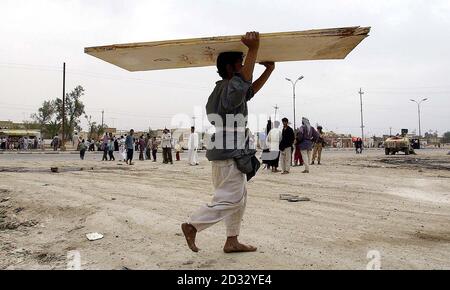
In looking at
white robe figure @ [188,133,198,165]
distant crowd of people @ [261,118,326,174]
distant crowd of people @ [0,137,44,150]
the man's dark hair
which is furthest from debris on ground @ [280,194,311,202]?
distant crowd of people @ [0,137,44,150]

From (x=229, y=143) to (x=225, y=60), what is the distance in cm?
75

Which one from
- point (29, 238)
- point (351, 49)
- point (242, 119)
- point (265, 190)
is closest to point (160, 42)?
point (242, 119)

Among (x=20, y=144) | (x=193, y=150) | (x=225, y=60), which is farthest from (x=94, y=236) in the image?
(x=20, y=144)

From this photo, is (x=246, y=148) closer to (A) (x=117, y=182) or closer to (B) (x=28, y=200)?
(B) (x=28, y=200)

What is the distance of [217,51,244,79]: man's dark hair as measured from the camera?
3549 mm

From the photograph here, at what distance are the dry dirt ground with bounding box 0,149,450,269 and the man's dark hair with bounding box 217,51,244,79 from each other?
161 centimetres

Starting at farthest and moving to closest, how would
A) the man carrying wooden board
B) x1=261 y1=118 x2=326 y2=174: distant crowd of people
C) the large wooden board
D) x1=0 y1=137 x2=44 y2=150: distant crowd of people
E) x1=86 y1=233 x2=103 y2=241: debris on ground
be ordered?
1. x1=0 y1=137 x2=44 y2=150: distant crowd of people
2. x1=261 y1=118 x2=326 y2=174: distant crowd of people
3. x1=86 y1=233 x2=103 y2=241: debris on ground
4. the large wooden board
5. the man carrying wooden board

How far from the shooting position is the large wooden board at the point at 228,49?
3.45 metres

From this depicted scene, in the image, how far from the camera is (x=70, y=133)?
6147 cm

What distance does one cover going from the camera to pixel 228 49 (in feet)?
12.1

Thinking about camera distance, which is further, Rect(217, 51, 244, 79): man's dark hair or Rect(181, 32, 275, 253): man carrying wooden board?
Rect(217, 51, 244, 79): man's dark hair

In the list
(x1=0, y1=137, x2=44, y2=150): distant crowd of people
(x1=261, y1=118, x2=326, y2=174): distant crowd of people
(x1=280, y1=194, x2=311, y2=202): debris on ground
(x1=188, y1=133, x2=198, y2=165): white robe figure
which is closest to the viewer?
(x1=280, y1=194, x2=311, y2=202): debris on ground

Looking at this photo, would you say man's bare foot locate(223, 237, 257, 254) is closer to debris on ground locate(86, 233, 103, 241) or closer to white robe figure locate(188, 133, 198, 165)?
debris on ground locate(86, 233, 103, 241)

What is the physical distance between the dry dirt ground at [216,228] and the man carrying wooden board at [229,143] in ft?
1.07
